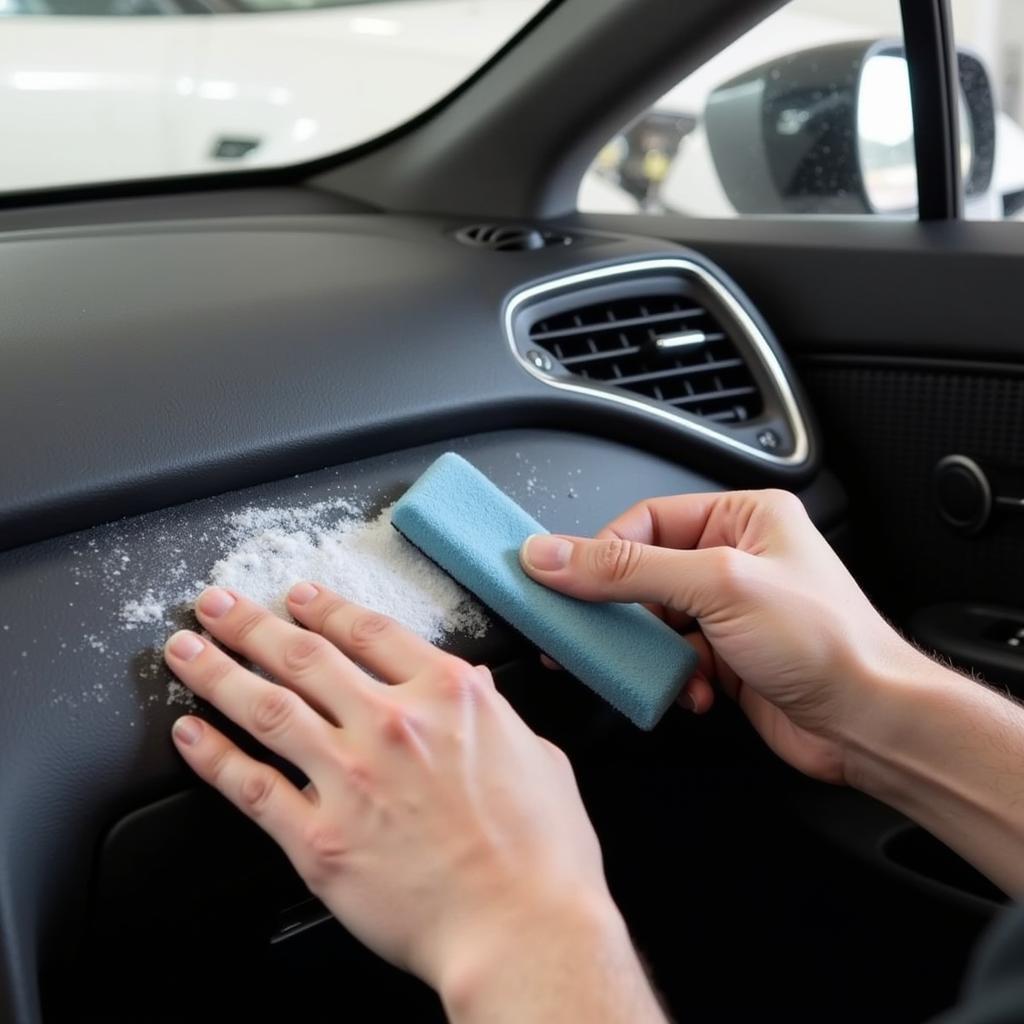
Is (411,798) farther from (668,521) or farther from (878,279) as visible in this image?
(878,279)

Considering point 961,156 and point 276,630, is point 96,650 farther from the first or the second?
point 961,156

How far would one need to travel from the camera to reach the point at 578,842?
2.46ft

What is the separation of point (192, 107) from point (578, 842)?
128 cm

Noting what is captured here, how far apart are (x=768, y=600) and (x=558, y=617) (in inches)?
5.9

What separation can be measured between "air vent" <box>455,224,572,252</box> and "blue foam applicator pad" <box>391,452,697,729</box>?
49cm

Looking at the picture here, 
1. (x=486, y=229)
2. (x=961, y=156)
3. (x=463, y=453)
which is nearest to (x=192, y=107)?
(x=486, y=229)

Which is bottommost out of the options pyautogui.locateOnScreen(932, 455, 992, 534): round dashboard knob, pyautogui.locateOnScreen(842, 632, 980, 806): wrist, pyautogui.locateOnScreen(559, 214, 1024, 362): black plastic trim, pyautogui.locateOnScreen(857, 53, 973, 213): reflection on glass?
pyautogui.locateOnScreen(932, 455, 992, 534): round dashboard knob

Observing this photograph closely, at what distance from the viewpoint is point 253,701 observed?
0.79m

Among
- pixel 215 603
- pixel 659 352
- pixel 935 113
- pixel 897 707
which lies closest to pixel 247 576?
pixel 215 603

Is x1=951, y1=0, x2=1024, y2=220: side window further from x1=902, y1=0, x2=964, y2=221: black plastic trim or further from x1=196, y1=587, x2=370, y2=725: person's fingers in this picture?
x1=196, y1=587, x2=370, y2=725: person's fingers

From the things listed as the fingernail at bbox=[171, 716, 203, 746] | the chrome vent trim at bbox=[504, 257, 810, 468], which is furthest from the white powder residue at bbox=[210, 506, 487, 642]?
the chrome vent trim at bbox=[504, 257, 810, 468]

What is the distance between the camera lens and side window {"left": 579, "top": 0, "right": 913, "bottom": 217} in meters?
1.57

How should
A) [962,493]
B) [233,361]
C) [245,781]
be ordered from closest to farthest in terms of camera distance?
[245,781]
[233,361]
[962,493]

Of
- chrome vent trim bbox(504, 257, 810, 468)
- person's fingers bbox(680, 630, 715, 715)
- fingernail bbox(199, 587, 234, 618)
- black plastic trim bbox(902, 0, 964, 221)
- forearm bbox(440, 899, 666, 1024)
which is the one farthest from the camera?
black plastic trim bbox(902, 0, 964, 221)
